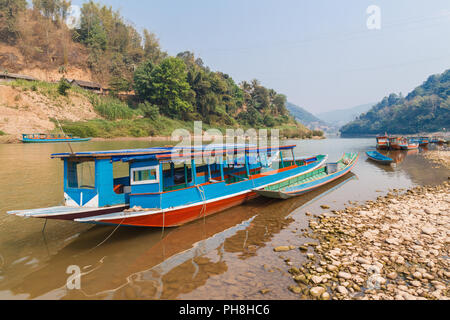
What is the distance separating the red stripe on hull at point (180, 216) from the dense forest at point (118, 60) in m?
50.9

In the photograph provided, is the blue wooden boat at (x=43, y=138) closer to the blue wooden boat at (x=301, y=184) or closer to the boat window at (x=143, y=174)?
the boat window at (x=143, y=174)

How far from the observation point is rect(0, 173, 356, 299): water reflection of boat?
571 centimetres

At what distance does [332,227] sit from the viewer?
8.99m

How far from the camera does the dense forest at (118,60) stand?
Result: 63250 mm

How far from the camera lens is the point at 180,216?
9125 mm

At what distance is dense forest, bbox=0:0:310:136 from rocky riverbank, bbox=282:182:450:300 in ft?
180

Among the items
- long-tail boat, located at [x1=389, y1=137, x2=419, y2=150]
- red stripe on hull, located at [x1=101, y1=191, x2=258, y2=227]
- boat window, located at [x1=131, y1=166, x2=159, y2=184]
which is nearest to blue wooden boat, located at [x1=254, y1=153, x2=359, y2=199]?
red stripe on hull, located at [x1=101, y1=191, x2=258, y2=227]

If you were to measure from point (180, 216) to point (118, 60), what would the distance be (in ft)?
262

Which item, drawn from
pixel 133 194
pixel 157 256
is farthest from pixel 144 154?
pixel 157 256

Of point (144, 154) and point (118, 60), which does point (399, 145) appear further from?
point (118, 60)

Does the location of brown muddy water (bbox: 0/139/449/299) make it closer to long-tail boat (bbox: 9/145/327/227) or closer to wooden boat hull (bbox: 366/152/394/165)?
long-tail boat (bbox: 9/145/327/227)
